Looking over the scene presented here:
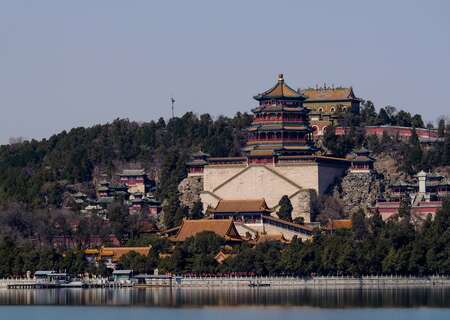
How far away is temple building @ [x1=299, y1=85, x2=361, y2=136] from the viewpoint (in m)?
133

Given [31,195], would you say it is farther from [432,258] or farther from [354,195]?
[432,258]

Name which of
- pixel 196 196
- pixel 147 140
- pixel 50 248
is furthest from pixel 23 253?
pixel 147 140

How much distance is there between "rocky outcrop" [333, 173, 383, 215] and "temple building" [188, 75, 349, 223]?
71cm

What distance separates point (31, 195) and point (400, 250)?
97.9 ft

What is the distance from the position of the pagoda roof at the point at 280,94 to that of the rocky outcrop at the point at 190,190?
6059 mm

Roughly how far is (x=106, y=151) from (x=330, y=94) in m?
14.7

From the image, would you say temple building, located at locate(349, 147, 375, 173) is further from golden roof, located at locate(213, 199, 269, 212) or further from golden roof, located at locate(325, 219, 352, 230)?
golden roof, located at locate(213, 199, 269, 212)

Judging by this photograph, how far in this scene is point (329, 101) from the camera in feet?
446

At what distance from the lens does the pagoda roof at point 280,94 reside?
125 m

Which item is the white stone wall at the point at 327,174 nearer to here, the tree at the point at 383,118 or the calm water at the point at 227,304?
the tree at the point at 383,118

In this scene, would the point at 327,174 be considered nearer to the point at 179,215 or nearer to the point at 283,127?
the point at 283,127

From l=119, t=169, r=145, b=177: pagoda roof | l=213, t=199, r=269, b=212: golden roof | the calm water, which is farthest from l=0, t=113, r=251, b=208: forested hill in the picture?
the calm water

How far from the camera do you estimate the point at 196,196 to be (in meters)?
123

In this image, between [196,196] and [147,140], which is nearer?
[196,196]
